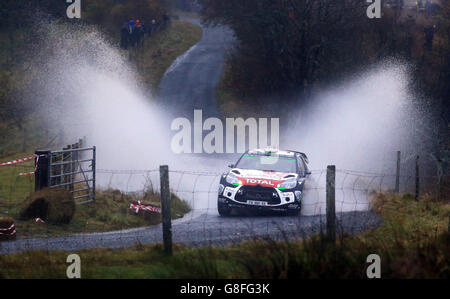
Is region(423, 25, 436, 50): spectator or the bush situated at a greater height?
region(423, 25, 436, 50): spectator

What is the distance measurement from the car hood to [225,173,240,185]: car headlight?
0.30 feet

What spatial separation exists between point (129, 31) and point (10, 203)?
33.1 meters

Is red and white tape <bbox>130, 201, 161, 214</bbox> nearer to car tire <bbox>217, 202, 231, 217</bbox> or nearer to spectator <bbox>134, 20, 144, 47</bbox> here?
car tire <bbox>217, 202, 231, 217</bbox>

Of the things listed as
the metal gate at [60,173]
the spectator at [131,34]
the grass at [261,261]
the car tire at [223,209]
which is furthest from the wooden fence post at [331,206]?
the spectator at [131,34]

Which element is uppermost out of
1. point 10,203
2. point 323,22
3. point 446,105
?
point 323,22

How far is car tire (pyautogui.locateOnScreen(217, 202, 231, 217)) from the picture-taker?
14875 mm

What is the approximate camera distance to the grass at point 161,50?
156ft

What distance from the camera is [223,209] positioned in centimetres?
1497

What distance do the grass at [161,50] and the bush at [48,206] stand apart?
99.5ft

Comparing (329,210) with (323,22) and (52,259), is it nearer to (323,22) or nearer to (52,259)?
(52,259)

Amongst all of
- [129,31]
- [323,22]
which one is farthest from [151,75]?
[323,22]

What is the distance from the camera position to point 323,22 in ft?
103

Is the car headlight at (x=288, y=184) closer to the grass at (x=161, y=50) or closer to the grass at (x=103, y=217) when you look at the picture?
the grass at (x=103, y=217)

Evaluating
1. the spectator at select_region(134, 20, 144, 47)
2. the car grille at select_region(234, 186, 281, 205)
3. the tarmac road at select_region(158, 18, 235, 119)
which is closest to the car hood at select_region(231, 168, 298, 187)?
the car grille at select_region(234, 186, 281, 205)
